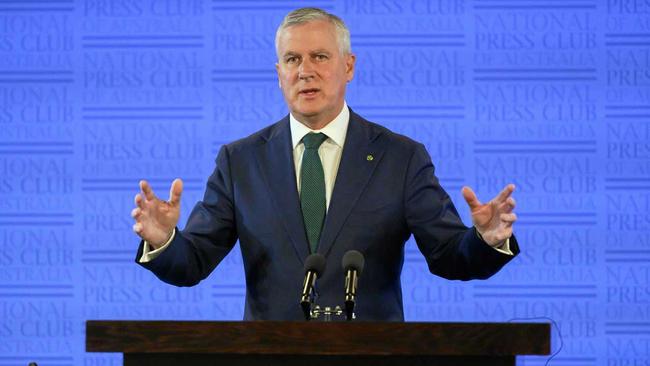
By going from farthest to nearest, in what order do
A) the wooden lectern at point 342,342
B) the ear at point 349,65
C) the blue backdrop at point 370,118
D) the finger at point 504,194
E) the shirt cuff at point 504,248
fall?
the blue backdrop at point 370,118, the ear at point 349,65, the shirt cuff at point 504,248, the finger at point 504,194, the wooden lectern at point 342,342

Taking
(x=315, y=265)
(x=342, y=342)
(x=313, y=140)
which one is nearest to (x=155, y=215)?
(x=315, y=265)

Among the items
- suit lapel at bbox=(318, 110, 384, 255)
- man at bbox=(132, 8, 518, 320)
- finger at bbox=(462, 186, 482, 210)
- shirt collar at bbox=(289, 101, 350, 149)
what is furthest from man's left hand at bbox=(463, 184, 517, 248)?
shirt collar at bbox=(289, 101, 350, 149)

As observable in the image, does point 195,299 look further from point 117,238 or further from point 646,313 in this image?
point 646,313

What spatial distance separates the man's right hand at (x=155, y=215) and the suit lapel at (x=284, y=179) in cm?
42

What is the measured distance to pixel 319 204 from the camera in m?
3.09

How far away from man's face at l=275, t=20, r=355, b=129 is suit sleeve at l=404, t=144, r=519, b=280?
0.33 metres

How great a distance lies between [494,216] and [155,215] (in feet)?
2.84

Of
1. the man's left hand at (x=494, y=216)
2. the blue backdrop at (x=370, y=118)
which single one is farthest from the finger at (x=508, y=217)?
the blue backdrop at (x=370, y=118)

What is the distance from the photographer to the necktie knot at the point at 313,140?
3.16m

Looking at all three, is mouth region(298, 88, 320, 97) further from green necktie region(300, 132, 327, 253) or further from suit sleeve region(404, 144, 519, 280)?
suit sleeve region(404, 144, 519, 280)

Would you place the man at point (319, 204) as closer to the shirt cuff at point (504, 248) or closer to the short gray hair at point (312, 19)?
the short gray hair at point (312, 19)

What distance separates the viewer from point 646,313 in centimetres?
431

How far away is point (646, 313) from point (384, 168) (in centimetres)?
173

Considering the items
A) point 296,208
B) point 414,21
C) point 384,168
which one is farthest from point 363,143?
point 414,21
